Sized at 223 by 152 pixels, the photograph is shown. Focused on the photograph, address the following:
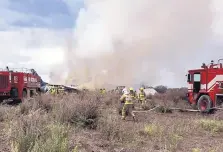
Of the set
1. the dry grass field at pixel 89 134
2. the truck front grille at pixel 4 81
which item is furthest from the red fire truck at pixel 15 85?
the dry grass field at pixel 89 134

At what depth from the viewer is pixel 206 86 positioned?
864 inches

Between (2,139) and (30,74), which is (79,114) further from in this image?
(30,74)

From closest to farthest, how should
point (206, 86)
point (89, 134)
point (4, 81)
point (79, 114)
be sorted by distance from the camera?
point (89, 134) < point (79, 114) < point (206, 86) < point (4, 81)

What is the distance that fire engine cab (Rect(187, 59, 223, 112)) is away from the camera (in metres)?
21.2

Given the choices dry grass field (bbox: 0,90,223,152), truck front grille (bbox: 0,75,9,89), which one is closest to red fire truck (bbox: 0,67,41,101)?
truck front grille (bbox: 0,75,9,89)

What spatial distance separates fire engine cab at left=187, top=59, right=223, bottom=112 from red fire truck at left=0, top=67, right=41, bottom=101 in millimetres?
11381

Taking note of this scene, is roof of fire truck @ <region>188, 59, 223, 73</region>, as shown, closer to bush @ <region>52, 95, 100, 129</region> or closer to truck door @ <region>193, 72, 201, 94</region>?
truck door @ <region>193, 72, 201, 94</region>

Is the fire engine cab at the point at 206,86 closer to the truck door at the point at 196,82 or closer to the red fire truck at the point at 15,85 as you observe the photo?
the truck door at the point at 196,82

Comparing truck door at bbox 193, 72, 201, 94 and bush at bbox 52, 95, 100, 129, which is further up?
truck door at bbox 193, 72, 201, 94

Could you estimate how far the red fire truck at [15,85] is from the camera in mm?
23705

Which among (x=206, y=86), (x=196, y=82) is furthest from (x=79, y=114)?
(x=196, y=82)

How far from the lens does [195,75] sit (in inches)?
902

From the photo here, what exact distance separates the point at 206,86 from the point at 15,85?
12846 millimetres

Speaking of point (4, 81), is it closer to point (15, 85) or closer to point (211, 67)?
point (15, 85)
